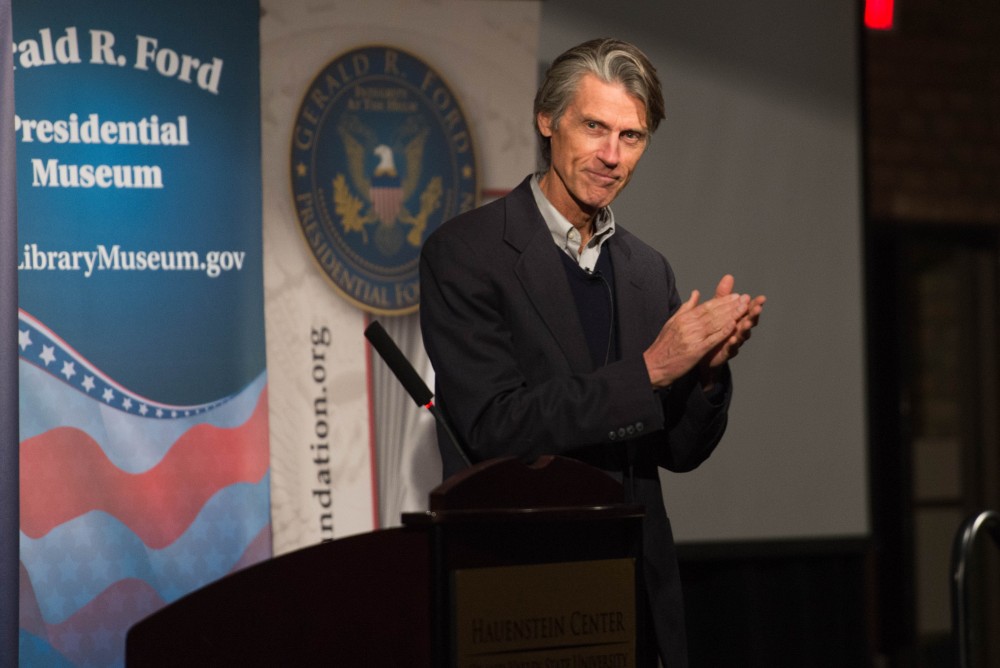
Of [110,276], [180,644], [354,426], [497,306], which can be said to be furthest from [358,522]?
[180,644]

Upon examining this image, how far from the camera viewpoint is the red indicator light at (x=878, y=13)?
270 centimetres

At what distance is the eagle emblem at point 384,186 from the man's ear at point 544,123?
1005 mm

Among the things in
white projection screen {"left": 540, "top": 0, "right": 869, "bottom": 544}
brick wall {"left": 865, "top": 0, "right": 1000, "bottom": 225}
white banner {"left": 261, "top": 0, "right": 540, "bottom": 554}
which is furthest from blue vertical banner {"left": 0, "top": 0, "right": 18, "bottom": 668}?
brick wall {"left": 865, "top": 0, "right": 1000, "bottom": 225}

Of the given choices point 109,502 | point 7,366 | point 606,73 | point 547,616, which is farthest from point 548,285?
point 109,502

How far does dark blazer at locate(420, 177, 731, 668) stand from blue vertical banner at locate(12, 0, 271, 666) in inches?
40.2

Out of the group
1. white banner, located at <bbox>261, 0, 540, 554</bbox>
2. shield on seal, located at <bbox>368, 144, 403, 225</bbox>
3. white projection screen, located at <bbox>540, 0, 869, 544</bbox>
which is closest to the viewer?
white banner, located at <bbox>261, 0, 540, 554</bbox>

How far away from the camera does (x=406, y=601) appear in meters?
1.38

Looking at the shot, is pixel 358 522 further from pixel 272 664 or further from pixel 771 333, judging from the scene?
pixel 272 664

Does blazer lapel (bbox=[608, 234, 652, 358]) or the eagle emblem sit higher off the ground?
the eagle emblem

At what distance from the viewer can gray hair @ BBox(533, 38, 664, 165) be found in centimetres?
197

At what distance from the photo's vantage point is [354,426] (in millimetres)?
2980

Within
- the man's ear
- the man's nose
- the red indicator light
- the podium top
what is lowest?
the podium top

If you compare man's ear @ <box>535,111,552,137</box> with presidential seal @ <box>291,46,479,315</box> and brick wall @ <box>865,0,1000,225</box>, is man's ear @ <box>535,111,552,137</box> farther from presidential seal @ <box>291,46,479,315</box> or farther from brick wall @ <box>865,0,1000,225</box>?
brick wall @ <box>865,0,1000,225</box>

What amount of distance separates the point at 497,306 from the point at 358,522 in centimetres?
122
